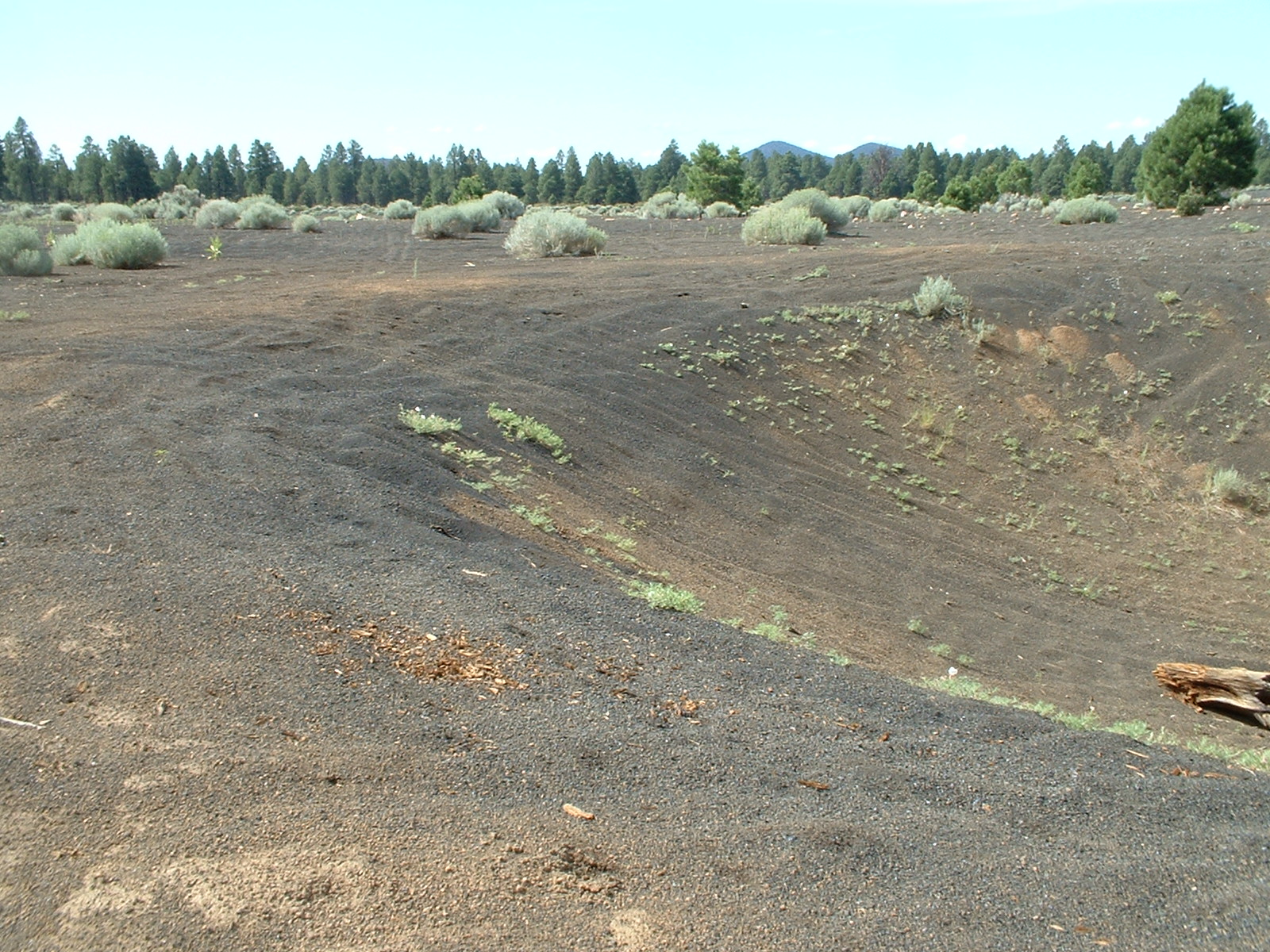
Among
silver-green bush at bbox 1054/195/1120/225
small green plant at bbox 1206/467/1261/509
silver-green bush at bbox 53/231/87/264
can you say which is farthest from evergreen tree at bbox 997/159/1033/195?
silver-green bush at bbox 53/231/87/264

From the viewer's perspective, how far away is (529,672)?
5086 mm

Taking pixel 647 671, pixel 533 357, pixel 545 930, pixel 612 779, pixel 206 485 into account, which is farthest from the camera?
pixel 533 357

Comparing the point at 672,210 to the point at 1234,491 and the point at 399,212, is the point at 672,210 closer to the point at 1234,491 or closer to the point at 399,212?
the point at 399,212

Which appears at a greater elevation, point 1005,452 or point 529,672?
point 529,672

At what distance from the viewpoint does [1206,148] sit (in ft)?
113

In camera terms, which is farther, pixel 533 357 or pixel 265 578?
pixel 533 357

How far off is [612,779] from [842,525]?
23.0 feet

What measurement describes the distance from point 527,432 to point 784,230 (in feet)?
56.0

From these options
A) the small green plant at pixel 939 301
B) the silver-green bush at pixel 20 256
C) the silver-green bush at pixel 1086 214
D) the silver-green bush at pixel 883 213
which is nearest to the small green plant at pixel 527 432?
the small green plant at pixel 939 301

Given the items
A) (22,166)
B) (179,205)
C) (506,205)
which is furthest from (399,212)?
(22,166)

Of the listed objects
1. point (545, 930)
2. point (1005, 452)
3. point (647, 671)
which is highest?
point (545, 930)

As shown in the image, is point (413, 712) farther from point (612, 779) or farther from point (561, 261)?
point (561, 261)

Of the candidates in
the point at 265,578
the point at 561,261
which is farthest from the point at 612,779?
the point at 561,261

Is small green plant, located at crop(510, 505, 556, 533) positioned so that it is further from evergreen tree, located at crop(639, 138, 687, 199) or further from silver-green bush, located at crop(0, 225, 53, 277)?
evergreen tree, located at crop(639, 138, 687, 199)
